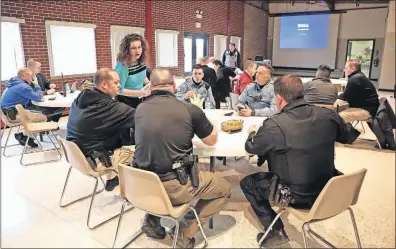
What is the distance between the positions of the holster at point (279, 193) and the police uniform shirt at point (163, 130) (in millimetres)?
506

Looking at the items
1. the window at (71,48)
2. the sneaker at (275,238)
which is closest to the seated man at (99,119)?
the sneaker at (275,238)

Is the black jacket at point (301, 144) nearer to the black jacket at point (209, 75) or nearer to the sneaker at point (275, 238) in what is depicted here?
the sneaker at point (275, 238)

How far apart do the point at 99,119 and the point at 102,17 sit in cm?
475

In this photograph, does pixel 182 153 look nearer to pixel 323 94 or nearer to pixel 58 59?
pixel 323 94

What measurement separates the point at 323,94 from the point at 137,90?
2055 millimetres

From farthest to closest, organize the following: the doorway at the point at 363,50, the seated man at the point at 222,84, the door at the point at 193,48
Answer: the doorway at the point at 363,50, the door at the point at 193,48, the seated man at the point at 222,84

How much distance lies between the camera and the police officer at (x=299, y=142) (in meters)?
1.61

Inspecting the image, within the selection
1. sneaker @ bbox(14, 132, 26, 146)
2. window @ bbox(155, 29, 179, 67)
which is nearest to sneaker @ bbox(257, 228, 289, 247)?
sneaker @ bbox(14, 132, 26, 146)

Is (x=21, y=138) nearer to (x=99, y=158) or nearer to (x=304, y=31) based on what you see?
(x=99, y=158)

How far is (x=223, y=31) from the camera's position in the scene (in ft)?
33.9

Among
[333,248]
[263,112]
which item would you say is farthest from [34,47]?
[333,248]

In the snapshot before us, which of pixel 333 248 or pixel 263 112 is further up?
pixel 263 112

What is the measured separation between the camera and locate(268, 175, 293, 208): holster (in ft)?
5.67

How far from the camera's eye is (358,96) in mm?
4055
